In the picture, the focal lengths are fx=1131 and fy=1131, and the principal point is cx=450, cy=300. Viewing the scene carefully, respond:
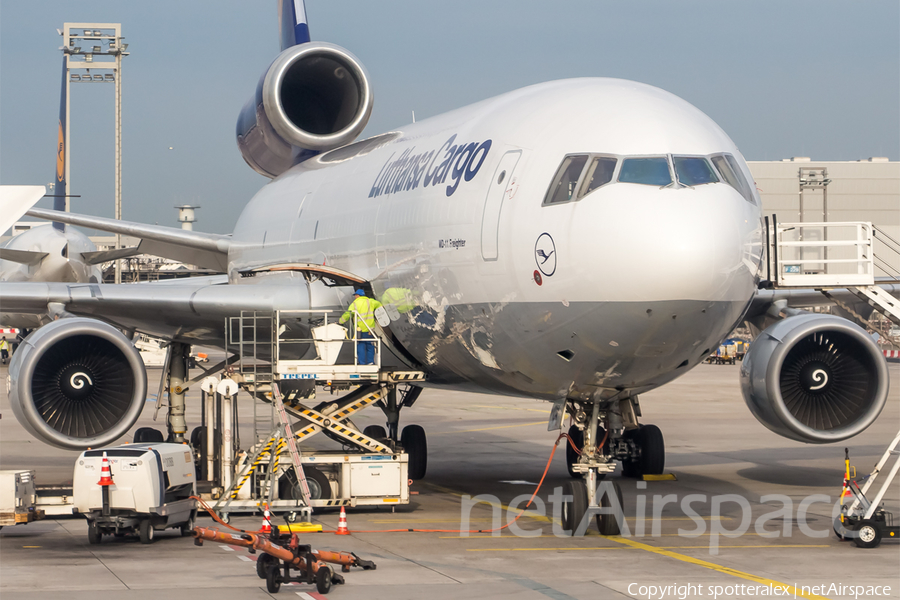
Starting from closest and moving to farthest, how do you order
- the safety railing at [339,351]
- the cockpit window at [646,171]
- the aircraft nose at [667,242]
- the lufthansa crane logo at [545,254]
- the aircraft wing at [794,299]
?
the aircraft nose at [667,242], the cockpit window at [646,171], the lufthansa crane logo at [545,254], the safety railing at [339,351], the aircraft wing at [794,299]

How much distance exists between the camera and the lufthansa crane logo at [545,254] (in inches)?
389

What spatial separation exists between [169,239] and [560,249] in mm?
11311

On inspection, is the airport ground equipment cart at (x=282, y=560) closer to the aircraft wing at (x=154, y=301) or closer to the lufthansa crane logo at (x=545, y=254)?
the lufthansa crane logo at (x=545, y=254)

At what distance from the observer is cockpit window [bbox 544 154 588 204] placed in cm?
1002

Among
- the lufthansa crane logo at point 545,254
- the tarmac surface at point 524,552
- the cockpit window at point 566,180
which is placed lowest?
the tarmac surface at point 524,552

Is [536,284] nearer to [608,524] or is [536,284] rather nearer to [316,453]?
[608,524]

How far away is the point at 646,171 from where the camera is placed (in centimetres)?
988

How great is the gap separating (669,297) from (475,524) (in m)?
4.19

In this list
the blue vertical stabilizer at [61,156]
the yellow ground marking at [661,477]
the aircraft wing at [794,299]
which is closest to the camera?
the aircraft wing at [794,299]

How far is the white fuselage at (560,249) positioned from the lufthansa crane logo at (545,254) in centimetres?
1

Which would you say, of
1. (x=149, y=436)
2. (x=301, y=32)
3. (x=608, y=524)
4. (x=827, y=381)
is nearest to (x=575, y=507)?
(x=608, y=524)

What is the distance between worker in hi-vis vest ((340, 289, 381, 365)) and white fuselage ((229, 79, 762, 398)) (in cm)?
25

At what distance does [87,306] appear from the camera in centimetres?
1579

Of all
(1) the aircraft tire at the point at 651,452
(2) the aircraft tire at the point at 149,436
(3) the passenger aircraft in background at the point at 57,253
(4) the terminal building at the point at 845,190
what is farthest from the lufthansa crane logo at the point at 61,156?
(4) the terminal building at the point at 845,190
